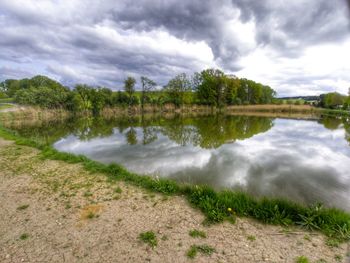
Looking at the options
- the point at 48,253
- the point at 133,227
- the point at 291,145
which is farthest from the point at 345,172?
the point at 48,253

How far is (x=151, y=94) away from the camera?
4922cm

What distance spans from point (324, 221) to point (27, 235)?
563 centimetres

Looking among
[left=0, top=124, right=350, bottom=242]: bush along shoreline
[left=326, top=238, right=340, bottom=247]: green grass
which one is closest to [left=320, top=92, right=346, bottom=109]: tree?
[left=0, top=124, right=350, bottom=242]: bush along shoreline

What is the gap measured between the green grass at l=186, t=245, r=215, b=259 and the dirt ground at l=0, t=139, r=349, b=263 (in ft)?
0.19

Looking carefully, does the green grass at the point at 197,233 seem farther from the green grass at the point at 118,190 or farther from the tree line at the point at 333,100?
the tree line at the point at 333,100

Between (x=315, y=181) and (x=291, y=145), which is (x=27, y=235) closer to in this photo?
(x=315, y=181)

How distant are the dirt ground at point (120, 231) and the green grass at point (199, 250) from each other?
58 millimetres

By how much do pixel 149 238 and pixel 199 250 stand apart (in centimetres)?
89

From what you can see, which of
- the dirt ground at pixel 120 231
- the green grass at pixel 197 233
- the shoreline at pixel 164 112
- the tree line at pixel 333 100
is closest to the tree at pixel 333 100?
the tree line at pixel 333 100

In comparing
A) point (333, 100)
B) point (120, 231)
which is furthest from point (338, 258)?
point (333, 100)

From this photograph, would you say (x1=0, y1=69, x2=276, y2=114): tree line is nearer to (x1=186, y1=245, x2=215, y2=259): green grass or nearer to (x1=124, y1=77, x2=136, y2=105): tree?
(x1=124, y1=77, x2=136, y2=105): tree

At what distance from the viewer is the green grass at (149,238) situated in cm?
312

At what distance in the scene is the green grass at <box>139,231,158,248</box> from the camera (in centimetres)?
312

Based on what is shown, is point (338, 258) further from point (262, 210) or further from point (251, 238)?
point (262, 210)
